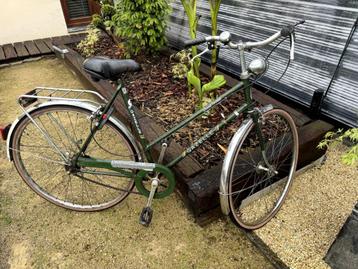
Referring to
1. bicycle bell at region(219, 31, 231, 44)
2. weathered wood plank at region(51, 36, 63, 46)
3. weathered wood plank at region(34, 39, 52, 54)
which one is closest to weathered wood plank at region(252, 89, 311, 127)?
bicycle bell at region(219, 31, 231, 44)

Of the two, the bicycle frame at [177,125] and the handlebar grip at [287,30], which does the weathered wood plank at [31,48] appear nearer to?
the bicycle frame at [177,125]

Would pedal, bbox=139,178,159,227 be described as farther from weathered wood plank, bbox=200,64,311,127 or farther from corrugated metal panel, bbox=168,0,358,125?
corrugated metal panel, bbox=168,0,358,125

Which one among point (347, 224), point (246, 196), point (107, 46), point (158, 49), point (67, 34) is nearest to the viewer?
point (347, 224)

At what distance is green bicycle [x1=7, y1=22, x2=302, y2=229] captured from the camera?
2.04m

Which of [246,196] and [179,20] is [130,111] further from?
[179,20]

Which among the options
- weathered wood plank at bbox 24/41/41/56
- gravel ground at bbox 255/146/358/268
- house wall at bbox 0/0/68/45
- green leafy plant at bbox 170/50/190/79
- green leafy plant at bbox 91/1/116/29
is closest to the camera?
gravel ground at bbox 255/146/358/268

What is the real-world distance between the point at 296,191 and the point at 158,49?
280 centimetres

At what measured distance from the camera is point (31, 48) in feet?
19.2

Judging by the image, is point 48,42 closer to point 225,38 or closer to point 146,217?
point 146,217

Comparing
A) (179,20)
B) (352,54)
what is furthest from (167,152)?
(179,20)

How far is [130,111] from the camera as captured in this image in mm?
2219

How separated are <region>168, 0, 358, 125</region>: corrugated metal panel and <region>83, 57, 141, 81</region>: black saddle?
6.51 ft

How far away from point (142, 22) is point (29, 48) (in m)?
3.06

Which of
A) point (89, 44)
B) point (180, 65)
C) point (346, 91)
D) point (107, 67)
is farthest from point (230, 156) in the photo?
point (89, 44)
